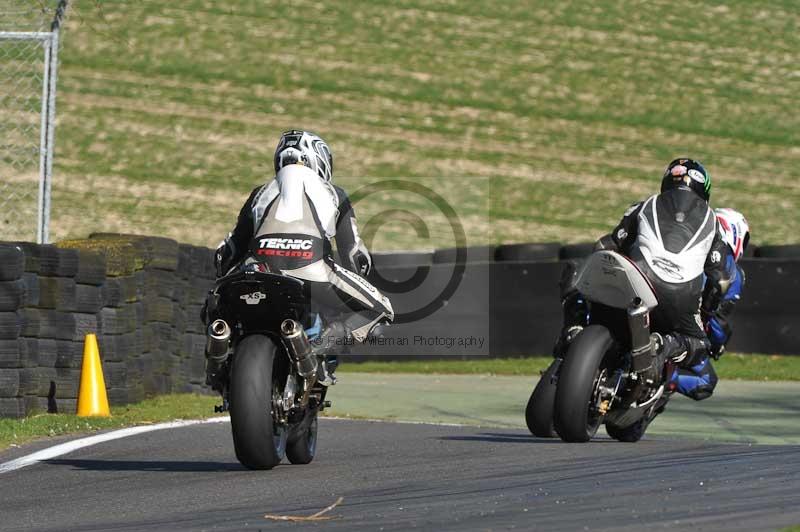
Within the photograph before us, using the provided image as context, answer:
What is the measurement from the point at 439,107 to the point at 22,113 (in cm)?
733

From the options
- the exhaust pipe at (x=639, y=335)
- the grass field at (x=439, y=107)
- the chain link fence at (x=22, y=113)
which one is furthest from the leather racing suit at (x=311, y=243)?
the grass field at (x=439, y=107)

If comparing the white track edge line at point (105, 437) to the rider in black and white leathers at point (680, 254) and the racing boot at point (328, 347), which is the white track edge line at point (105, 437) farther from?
the rider in black and white leathers at point (680, 254)

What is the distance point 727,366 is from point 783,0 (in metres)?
17.1

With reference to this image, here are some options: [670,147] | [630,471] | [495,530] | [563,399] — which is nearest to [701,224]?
[563,399]

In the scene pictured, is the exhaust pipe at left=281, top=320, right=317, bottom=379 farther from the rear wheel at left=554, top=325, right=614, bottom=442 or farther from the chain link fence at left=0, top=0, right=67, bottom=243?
the chain link fence at left=0, top=0, right=67, bottom=243

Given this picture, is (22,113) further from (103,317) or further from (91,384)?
(91,384)

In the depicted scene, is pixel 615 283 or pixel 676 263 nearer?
pixel 615 283

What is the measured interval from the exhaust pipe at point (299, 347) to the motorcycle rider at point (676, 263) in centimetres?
170

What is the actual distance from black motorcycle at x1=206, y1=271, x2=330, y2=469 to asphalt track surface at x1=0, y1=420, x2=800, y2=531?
0.22 m

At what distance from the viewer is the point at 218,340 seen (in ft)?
24.6

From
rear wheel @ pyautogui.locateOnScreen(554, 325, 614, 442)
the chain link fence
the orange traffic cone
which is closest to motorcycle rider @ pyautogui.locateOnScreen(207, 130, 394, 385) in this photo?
rear wheel @ pyautogui.locateOnScreen(554, 325, 614, 442)

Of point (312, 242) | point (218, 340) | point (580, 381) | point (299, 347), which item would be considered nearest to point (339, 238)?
point (312, 242)

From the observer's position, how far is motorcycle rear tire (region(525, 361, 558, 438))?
8789mm

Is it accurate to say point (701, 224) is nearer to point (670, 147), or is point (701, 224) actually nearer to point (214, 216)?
point (214, 216)
